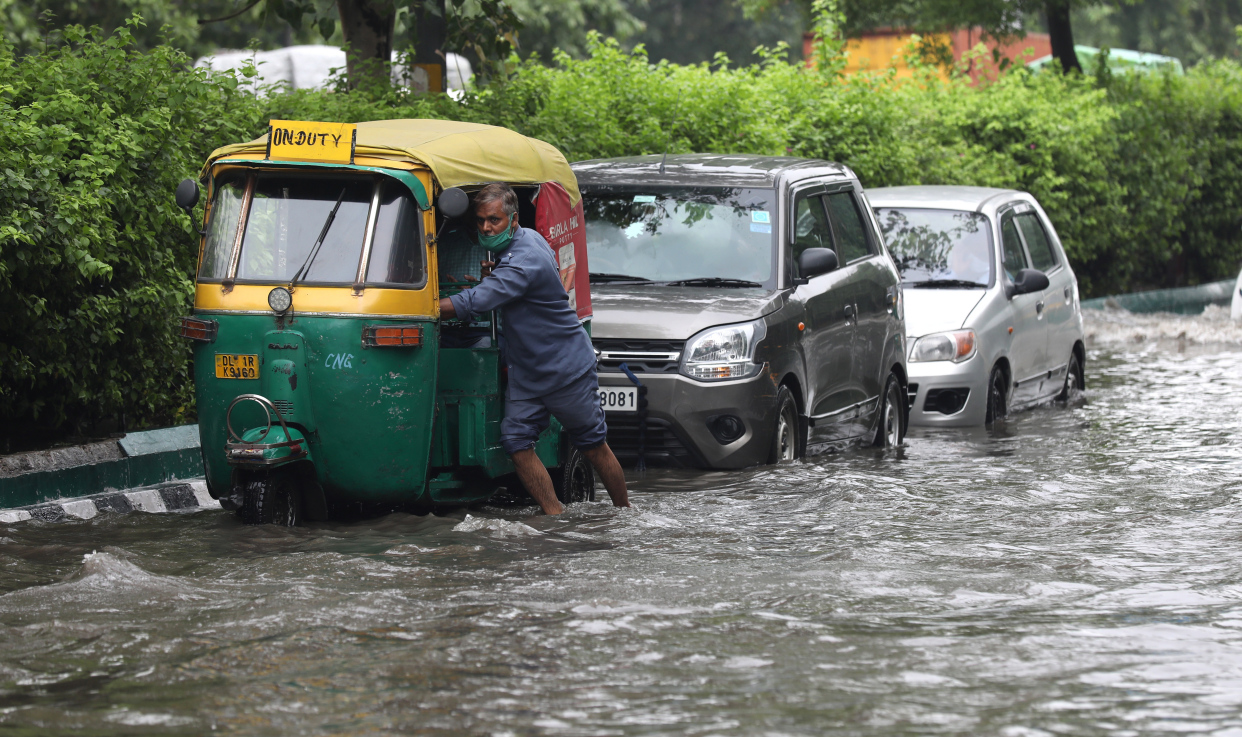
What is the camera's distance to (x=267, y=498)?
7242 mm

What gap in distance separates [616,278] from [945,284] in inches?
148

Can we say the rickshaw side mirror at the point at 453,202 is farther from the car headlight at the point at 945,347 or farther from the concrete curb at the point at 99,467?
the car headlight at the point at 945,347

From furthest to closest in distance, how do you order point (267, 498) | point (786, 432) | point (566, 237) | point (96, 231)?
point (786, 432) < point (566, 237) < point (96, 231) < point (267, 498)

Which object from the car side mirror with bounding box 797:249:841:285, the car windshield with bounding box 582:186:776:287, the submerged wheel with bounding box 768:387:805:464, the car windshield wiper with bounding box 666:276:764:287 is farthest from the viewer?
the car windshield with bounding box 582:186:776:287

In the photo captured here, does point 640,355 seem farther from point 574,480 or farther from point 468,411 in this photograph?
point 468,411

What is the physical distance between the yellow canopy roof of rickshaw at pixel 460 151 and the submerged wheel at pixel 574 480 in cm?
134

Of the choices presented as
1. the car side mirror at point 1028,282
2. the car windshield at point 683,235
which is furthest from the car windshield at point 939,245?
the car windshield at point 683,235

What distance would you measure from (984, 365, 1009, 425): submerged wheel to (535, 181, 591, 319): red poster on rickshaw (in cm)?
467

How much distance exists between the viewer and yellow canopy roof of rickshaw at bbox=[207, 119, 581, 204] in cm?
726

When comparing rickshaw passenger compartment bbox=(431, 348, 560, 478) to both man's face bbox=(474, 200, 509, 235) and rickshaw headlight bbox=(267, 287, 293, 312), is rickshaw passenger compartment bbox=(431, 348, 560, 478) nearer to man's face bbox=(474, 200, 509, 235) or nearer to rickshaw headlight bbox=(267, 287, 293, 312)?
man's face bbox=(474, 200, 509, 235)

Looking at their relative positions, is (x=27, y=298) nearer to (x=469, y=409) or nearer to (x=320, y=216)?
(x=320, y=216)

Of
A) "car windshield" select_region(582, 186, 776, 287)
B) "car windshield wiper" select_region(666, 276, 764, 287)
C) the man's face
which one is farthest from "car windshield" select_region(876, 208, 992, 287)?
the man's face

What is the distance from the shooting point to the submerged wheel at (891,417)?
433 inches

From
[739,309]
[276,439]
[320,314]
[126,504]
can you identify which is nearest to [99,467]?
[126,504]
